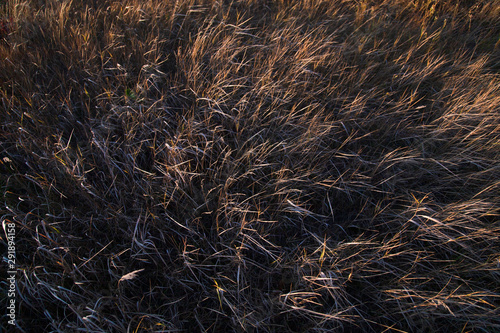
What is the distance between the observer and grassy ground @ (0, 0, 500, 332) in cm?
122

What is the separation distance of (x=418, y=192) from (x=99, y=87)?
197 centimetres

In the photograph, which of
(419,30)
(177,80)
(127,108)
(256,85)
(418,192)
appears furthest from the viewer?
(419,30)

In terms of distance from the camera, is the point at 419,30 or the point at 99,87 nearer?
the point at 99,87

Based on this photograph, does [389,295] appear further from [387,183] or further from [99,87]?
[99,87]

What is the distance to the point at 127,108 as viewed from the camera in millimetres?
1692

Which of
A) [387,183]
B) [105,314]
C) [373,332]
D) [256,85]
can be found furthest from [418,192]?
[105,314]

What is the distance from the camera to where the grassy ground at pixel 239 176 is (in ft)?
4.02

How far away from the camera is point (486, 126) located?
1695 millimetres

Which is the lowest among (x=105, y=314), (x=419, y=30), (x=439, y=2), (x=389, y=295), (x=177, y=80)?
(x=105, y=314)

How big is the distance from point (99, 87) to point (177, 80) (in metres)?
0.48

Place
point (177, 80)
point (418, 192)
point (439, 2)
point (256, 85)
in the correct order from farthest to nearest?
point (439, 2) → point (177, 80) → point (256, 85) → point (418, 192)

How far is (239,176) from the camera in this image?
152 cm

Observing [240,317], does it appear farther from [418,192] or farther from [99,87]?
[99,87]

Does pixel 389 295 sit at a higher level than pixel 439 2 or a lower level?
lower
